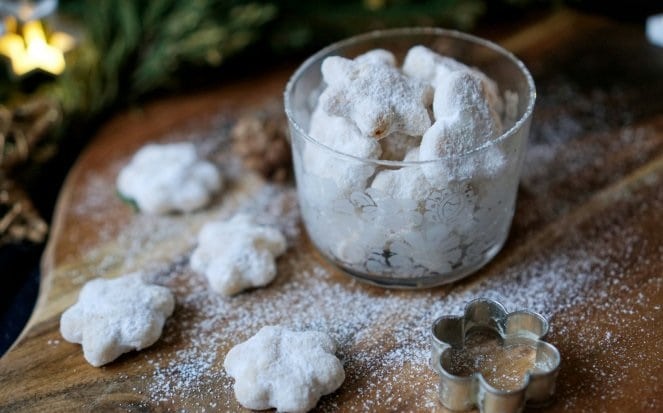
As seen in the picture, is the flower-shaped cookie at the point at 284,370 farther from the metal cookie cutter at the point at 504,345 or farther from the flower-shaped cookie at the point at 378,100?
the flower-shaped cookie at the point at 378,100

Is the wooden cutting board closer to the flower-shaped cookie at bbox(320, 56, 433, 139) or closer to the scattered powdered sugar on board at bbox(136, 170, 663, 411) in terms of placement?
the scattered powdered sugar on board at bbox(136, 170, 663, 411)

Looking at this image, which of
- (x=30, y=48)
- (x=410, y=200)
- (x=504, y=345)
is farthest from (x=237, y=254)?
(x=30, y=48)

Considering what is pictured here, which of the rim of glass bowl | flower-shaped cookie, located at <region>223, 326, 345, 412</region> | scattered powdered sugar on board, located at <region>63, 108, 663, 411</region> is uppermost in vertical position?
the rim of glass bowl

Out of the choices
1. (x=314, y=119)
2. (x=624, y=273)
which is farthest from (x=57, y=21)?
(x=624, y=273)

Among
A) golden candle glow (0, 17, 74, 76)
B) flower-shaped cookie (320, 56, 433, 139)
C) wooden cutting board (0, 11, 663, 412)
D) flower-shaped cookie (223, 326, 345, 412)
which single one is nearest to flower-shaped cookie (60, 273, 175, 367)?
wooden cutting board (0, 11, 663, 412)

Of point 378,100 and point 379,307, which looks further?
point 379,307

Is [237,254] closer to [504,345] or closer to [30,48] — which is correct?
[504,345]

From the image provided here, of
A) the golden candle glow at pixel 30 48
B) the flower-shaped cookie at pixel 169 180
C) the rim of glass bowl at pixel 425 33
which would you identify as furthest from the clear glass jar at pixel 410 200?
the golden candle glow at pixel 30 48
